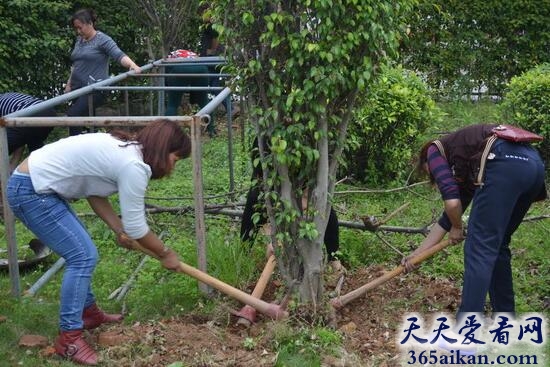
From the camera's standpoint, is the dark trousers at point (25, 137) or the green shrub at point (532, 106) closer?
the dark trousers at point (25, 137)

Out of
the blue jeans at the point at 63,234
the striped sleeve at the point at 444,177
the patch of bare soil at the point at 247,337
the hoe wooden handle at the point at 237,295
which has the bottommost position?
the patch of bare soil at the point at 247,337

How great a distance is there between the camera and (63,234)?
375 centimetres

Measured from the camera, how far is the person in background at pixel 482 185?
12.2 ft

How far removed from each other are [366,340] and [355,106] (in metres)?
1.30

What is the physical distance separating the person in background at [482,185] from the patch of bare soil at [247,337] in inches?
20.0

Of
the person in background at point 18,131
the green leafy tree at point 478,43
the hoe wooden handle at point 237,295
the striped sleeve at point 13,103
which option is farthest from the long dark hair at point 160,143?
the green leafy tree at point 478,43

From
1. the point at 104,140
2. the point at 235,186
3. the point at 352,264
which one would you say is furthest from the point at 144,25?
the point at 104,140

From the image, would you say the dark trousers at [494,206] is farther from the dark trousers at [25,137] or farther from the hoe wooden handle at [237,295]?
the dark trousers at [25,137]

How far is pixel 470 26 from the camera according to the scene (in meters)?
11.7

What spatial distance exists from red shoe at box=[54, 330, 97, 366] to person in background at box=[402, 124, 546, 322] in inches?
76.9

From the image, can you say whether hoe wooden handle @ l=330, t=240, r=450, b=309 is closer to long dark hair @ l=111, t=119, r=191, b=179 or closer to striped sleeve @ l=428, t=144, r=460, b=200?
striped sleeve @ l=428, t=144, r=460, b=200

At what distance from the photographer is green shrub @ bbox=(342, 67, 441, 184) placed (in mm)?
6945

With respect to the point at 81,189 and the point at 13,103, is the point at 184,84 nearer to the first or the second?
the point at 13,103

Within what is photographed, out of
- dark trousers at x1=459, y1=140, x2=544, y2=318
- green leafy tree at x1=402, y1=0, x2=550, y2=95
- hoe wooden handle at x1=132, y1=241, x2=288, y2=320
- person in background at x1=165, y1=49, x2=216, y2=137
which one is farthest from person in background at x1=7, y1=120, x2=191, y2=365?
green leafy tree at x1=402, y1=0, x2=550, y2=95
